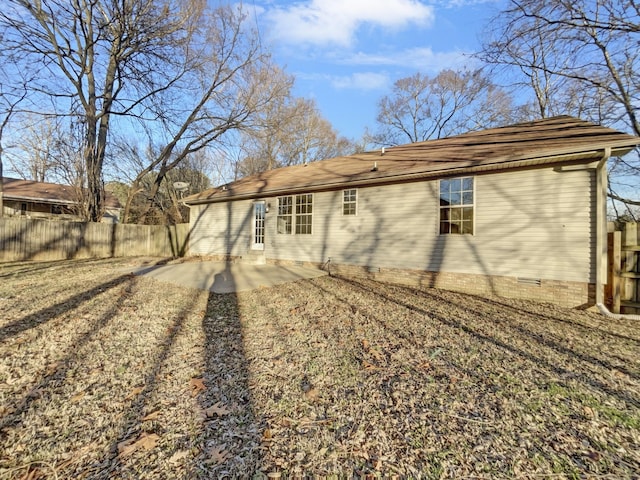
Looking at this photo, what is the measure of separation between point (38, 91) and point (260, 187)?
1160 cm

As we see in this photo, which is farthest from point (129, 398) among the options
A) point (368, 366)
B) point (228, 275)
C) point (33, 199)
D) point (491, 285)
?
point (33, 199)

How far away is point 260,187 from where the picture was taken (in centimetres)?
1226

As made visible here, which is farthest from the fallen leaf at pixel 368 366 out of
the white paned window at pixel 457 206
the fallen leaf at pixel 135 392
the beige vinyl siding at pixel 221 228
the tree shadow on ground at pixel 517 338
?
the beige vinyl siding at pixel 221 228

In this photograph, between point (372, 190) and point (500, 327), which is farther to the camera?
point (372, 190)

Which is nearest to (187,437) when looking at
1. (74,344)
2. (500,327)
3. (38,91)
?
(74,344)

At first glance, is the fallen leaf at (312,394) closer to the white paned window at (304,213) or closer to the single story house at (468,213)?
the single story house at (468,213)

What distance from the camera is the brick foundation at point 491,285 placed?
621cm

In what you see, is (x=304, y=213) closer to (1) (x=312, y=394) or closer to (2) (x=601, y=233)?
(2) (x=601, y=233)

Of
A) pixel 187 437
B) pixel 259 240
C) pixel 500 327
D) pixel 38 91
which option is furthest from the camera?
pixel 38 91

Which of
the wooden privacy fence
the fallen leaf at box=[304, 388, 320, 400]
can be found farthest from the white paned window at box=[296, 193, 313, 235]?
the fallen leaf at box=[304, 388, 320, 400]

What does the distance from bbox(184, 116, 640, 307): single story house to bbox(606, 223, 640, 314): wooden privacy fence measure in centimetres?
38

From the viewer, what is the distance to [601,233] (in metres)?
5.86

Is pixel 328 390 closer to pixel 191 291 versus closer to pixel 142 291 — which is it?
pixel 191 291

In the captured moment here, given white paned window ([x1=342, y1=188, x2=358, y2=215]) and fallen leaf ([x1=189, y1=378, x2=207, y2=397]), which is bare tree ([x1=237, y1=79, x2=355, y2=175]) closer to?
white paned window ([x1=342, y1=188, x2=358, y2=215])
